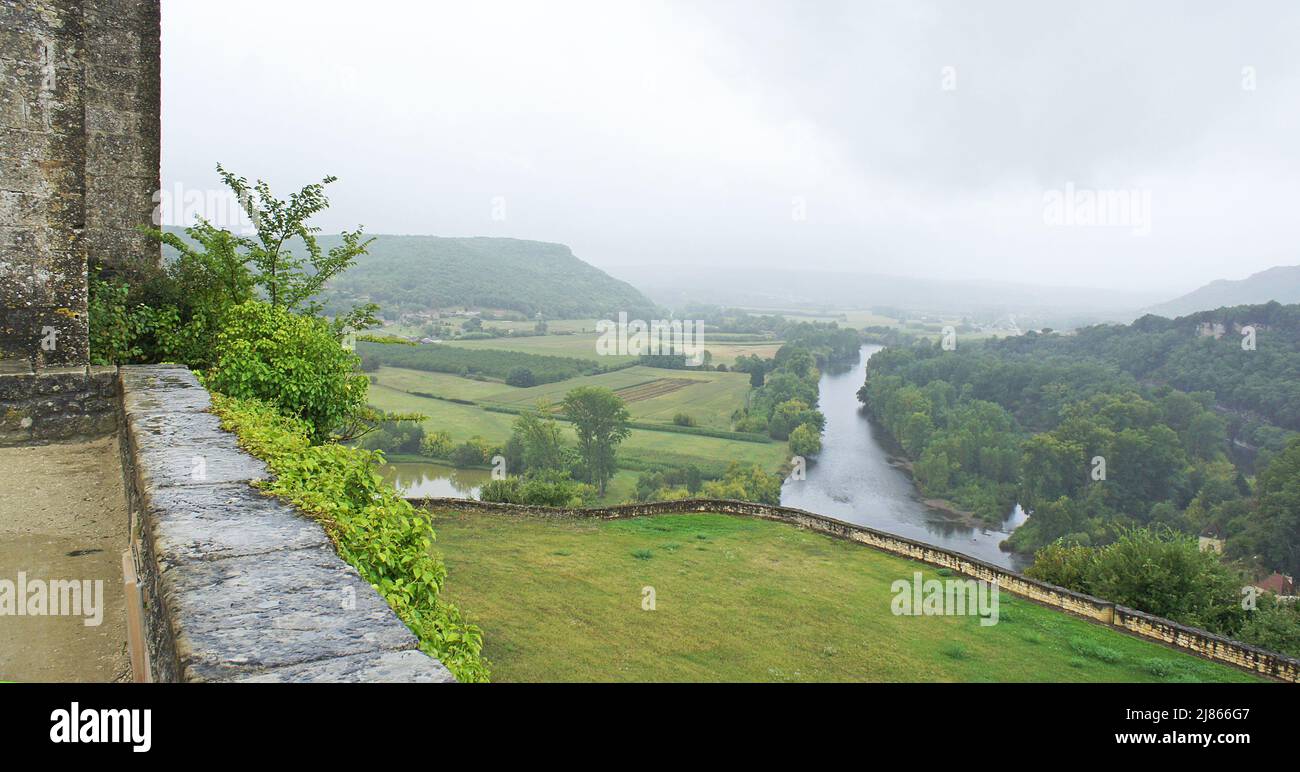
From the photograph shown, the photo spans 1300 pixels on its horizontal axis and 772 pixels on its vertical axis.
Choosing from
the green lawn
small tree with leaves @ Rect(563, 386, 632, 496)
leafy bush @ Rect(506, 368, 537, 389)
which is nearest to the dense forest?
small tree with leaves @ Rect(563, 386, 632, 496)

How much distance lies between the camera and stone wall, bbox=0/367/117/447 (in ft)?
18.5

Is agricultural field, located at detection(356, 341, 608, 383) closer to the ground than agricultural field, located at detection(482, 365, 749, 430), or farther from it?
farther from it

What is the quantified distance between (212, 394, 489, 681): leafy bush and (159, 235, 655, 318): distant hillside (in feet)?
251

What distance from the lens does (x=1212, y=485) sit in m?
46.2

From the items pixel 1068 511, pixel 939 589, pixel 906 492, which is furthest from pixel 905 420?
pixel 939 589

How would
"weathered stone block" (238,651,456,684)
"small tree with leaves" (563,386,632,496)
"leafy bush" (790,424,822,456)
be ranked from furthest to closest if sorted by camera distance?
1. "leafy bush" (790,424,822,456)
2. "small tree with leaves" (563,386,632,496)
3. "weathered stone block" (238,651,456,684)

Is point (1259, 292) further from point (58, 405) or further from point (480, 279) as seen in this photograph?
point (58, 405)

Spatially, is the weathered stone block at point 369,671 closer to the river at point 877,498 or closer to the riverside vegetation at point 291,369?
the riverside vegetation at point 291,369

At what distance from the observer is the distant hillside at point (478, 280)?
113 m

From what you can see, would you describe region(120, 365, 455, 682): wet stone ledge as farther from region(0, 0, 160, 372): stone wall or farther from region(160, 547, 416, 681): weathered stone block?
region(0, 0, 160, 372): stone wall

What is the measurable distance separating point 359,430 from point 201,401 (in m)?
2.76

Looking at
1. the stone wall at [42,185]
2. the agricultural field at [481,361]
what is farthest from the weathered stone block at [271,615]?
the agricultural field at [481,361]

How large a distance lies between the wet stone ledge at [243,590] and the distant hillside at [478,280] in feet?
253
